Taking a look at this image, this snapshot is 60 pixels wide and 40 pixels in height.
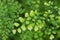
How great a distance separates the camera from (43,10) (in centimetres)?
207

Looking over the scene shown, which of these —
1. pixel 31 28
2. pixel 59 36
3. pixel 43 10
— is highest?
pixel 43 10

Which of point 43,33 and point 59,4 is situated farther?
point 59,4

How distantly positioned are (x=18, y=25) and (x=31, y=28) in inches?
8.3

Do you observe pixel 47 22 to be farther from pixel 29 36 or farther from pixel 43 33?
pixel 29 36

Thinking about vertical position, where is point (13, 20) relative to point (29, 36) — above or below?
above

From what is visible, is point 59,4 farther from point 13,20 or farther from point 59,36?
point 13,20

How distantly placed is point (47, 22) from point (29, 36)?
270 millimetres

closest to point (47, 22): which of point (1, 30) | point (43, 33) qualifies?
point (43, 33)

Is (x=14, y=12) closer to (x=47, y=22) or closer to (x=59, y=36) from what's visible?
(x=47, y=22)

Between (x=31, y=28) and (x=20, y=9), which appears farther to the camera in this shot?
(x=20, y=9)

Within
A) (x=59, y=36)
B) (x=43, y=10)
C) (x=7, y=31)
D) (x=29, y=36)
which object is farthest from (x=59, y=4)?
(x=7, y=31)

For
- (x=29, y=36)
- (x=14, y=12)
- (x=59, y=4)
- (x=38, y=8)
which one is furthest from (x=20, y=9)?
(x=59, y=4)

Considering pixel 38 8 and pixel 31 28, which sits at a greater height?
pixel 38 8

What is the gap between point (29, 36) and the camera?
1922 millimetres
